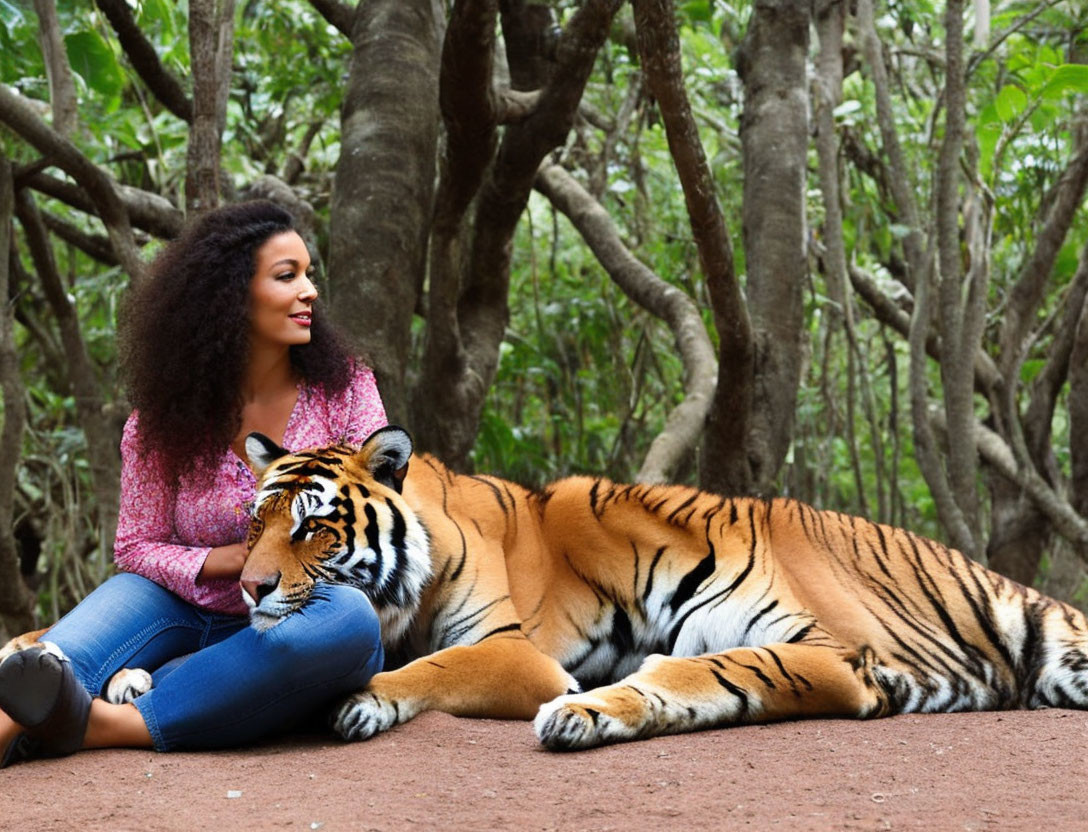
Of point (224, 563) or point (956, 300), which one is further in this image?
point (956, 300)

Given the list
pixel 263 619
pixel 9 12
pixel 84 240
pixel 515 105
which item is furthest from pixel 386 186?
pixel 84 240

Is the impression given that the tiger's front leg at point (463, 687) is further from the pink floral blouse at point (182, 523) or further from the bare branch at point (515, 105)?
the bare branch at point (515, 105)

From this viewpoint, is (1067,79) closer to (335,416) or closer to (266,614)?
(335,416)

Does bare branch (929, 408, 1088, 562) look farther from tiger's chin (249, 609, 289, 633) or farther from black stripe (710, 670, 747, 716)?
tiger's chin (249, 609, 289, 633)

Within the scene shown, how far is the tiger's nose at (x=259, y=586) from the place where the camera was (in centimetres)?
296

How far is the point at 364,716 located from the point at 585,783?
669mm

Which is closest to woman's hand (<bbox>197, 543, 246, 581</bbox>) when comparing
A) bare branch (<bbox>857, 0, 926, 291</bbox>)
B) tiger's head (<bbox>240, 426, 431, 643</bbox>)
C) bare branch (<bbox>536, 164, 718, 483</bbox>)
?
tiger's head (<bbox>240, 426, 431, 643</bbox>)

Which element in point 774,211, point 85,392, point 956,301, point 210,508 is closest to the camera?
point 210,508

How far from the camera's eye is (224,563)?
10.6 feet

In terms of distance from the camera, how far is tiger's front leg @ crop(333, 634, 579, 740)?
9.82 feet

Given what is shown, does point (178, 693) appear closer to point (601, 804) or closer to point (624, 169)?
point (601, 804)

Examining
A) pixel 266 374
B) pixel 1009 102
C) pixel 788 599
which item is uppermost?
pixel 1009 102

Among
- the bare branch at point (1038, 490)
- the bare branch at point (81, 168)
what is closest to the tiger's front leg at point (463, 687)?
the bare branch at point (81, 168)

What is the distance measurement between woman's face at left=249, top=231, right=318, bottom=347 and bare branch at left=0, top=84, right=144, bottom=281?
1.35 metres
